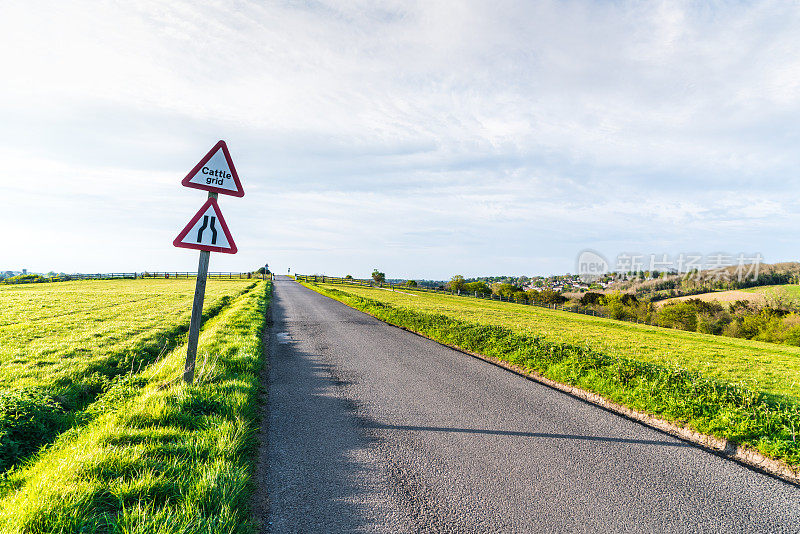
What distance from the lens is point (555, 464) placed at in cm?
437

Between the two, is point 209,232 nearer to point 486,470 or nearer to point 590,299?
point 486,470

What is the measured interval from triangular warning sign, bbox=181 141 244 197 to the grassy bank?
3.96 metres

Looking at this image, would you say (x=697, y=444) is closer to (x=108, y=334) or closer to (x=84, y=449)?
(x=84, y=449)

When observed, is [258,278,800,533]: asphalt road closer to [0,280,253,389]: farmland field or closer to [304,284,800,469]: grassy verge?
[304,284,800,469]: grassy verge

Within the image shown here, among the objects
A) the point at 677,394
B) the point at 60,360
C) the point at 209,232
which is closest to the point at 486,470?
the point at 677,394

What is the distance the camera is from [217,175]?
6.01 m

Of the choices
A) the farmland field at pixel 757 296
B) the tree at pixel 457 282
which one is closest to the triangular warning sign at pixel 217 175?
the farmland field at pixel 757 296

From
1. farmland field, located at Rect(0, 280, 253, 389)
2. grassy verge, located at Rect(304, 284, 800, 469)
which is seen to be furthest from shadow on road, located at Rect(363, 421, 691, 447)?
farmland field, located at Rect(0, 280, 253, 389)

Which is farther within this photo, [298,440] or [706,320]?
[706,320]

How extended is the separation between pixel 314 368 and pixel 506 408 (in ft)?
15.8

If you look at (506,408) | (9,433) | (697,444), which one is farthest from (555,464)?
(9,433)

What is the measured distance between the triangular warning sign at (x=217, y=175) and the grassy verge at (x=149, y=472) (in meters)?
3.27

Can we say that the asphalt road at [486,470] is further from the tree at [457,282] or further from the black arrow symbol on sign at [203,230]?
the tree at [457,282]

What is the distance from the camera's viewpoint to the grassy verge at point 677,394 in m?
5.08
